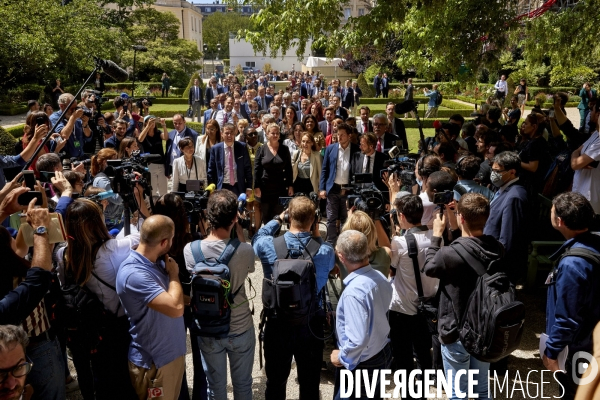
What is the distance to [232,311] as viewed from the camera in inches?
146

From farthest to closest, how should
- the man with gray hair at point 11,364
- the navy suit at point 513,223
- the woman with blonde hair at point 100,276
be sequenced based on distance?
1. the navy suit at point 513,223
2. the woman with blonde hair at point 100,276
3. the man with gray hair at point 11,364

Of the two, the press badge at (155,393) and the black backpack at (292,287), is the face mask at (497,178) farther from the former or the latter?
the press badge at (155,393)

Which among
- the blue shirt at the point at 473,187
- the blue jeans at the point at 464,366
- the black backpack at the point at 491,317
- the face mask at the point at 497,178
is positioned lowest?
the blue jeans at the point at 464,366

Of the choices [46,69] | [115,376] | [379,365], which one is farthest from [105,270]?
[46,69]

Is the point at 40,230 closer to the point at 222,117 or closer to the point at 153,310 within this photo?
the point at 153,310

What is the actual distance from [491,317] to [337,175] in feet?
13.8

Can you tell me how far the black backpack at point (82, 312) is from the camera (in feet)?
11.9

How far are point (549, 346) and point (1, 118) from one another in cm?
2613

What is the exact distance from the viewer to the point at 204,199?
4559 millimetres

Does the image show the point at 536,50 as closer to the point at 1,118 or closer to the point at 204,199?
the point at 204,199

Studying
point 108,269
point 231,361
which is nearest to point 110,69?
point 108,269

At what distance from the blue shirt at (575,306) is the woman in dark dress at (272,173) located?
14.9ft

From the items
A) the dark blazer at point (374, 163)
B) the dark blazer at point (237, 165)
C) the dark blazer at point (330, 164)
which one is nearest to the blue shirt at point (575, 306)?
the dark blazer at point (374, 163)

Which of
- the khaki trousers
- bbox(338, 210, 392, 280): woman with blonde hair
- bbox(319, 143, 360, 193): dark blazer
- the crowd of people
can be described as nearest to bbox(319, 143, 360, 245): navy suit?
bbox(319, 143, 360, 193): dark blazer
